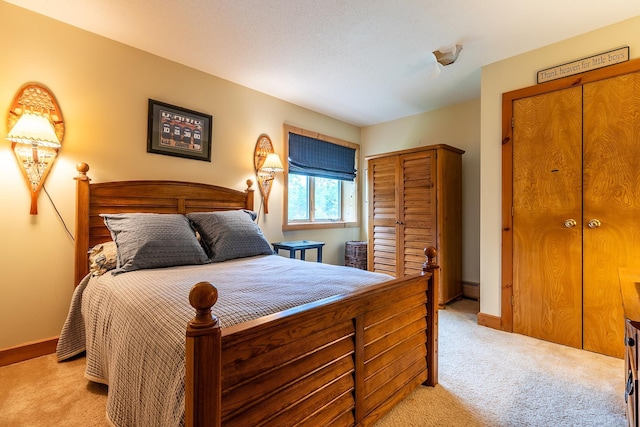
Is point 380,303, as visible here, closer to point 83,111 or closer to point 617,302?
point 617,302

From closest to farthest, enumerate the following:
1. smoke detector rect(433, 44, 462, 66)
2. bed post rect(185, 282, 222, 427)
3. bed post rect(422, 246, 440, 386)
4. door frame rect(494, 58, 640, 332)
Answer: bed post rect(185, 282, 222, 427) < bed post rect(422, 246, 440, 386) < smoke detector rect(433, 44, 462, 66) < door frame rect(494, 58, 640, 332)

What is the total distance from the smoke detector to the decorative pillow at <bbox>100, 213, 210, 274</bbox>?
2529mm

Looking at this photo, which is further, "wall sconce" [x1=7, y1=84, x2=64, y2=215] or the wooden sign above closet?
the wooden sign above closet

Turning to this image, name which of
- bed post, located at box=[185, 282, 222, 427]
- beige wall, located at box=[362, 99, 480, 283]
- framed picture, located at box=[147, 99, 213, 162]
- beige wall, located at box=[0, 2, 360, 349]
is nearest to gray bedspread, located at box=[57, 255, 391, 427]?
bed post, located at box=[185, 282, 222, 427]

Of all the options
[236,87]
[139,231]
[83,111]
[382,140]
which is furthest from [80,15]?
[382,140]

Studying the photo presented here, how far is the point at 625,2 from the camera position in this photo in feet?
6.31

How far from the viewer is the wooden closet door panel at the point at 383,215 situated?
3.67 meters

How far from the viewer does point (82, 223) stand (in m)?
2.17

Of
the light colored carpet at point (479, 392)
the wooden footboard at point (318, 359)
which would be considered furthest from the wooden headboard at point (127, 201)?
the wooden footboard at point (318, 359)

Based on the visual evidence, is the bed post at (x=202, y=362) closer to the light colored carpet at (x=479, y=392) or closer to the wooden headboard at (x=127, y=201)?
the light colored carpet at (x=479, y=392)

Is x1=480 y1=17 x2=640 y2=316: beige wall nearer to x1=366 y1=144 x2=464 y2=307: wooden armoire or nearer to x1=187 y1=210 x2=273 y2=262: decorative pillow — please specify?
x1=366 y1=144 x2=464 y2=307: wooden armoire

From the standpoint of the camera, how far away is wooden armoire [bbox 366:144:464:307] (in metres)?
3.27

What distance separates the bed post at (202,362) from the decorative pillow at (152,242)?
4.50 feet

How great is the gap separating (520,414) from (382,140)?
12.1 ft
